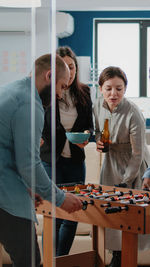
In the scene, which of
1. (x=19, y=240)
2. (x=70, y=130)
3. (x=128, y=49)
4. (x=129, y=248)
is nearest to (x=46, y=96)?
(x=19, y=240)

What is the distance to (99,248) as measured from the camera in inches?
74.9

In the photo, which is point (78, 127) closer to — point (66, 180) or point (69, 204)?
point (66, 180)

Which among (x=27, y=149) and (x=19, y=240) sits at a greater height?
(x=27, y=149)

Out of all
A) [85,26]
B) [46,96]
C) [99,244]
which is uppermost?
[85,26]

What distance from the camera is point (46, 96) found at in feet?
3.24

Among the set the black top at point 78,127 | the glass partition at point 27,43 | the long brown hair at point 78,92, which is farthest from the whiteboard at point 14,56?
the long brown hair at point 78,92

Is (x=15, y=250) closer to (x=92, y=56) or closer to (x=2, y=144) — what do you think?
(x=2, y=144)

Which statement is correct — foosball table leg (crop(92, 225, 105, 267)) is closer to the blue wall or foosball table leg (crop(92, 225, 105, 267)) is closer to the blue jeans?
the blue jeans

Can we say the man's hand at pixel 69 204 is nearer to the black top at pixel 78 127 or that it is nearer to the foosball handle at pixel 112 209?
the foosball handle at pixel 112 209

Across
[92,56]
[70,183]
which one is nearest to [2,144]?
[70,183]

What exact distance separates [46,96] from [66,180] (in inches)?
39.8

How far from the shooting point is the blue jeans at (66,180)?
1928 millimetres

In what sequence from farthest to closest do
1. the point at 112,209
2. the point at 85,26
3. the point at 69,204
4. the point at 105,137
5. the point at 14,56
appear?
the point at 85,26, the point at 105,137, the point at 112,209, the point at 69,204, the point at 14,56

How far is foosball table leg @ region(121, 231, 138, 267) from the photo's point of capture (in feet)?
4.68
